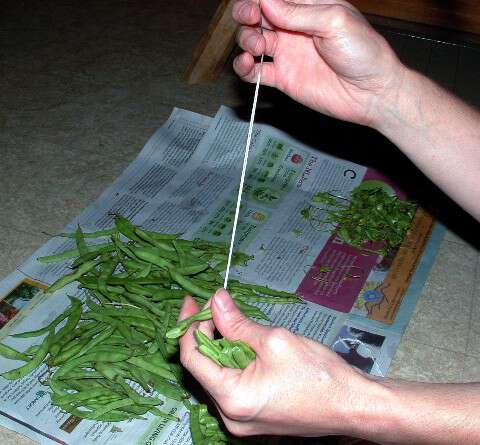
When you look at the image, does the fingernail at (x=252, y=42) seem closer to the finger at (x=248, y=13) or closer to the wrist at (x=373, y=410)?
the finger at (x=248, y=13)

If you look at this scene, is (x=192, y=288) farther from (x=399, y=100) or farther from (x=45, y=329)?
(x=399, y=100)

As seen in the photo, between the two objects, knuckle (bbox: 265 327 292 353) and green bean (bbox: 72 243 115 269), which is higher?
knuckle (bbox: 265 327 292 353)

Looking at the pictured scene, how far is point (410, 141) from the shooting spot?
3.60 ft

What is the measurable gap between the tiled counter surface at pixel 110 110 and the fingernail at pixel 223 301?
1.59 feet

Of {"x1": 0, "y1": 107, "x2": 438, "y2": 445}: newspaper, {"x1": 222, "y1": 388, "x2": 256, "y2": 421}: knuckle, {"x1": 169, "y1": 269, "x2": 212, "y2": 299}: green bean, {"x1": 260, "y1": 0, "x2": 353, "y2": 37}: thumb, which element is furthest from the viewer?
{"x1": 169, "y1": 269, "x2": 212, "y2": 299}: green bean

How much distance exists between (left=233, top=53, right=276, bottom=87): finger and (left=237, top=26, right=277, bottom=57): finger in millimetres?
13

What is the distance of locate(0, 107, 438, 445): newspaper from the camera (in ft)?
3.60

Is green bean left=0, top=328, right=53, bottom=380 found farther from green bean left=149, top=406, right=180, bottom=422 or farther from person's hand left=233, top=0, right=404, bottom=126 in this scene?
person's hand left=233, top=0, right=404, bottom=126

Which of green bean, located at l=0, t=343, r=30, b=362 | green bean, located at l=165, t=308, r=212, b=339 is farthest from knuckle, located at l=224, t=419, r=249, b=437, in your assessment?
green bean, located at l=0, t=343, r=30, b=362

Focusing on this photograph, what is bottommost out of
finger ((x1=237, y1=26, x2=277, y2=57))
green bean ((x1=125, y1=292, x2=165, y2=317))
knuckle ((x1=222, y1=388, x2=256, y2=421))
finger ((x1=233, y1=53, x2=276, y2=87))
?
green bean ((x1=125, y1=292, x2=165, y2=317))

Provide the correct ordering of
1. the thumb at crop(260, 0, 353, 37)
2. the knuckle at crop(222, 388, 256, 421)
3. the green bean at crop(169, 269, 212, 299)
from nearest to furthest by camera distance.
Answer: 1. the knuckle at crop(222, 388, 256, 421)
2. the thumb at crop(260, 0, 353, 37)
3. the green bean at crop(169, 269, 212, 299)

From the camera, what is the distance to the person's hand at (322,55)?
101cm

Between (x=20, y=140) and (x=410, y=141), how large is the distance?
101cm

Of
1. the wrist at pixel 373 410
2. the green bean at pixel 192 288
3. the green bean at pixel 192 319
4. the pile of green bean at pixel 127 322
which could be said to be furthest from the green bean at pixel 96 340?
the wrist at pixel 373 410
